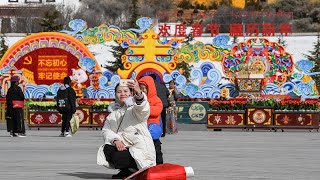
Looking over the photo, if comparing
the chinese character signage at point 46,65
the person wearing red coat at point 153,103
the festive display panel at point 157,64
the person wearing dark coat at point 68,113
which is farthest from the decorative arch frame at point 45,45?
the person wearing red coat at point 153,103

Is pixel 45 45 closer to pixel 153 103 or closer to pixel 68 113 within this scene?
pixel 68 113

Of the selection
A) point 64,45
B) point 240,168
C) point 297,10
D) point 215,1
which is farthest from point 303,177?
point 215,1

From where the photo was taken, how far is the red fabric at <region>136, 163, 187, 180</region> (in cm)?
1234

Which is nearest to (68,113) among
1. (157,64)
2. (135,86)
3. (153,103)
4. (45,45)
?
(157,64)

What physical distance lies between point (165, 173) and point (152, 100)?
7.44ft

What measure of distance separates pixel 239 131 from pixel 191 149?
35.4ft

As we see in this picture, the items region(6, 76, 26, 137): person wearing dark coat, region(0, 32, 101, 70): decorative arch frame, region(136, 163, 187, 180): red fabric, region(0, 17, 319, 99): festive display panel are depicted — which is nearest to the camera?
region(136, 163, 187, 180): red fabric

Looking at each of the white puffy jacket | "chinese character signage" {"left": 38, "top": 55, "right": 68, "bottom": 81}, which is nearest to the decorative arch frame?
"chinese character signage" {"left": 38, "top": 55, "right": 68, "bottom": 81}

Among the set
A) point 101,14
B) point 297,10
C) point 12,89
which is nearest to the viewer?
point 12,89

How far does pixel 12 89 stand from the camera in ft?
87.7

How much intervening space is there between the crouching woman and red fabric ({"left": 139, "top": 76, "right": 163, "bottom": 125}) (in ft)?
1.77

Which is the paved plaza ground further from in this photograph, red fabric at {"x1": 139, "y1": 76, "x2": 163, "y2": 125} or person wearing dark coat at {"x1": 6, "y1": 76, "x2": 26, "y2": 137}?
red fabric at {"x1": 139, "y1": 76, "x2": 163, "y2": 125}

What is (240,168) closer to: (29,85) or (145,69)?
(145,69)

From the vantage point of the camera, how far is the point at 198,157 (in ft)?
60.2
